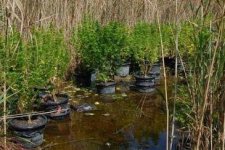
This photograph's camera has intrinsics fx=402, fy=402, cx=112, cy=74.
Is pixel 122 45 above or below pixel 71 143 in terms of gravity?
above

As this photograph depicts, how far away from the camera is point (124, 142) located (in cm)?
459

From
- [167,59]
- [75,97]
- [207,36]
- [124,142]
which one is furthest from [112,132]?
[167,59]

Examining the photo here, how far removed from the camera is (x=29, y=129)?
414cm

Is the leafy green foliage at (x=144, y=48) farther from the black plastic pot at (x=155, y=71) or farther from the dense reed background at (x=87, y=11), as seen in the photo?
the dense reed background at (x=87, y=11)

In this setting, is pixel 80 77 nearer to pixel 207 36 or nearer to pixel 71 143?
pixel 71 143

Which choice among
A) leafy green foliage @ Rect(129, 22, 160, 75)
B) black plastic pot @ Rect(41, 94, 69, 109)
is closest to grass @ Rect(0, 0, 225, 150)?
black plastic pot @ Rect(41, 94, 69, 109)

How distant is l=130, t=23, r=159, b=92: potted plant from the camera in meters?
6.97

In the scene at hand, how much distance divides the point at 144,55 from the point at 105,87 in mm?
1114

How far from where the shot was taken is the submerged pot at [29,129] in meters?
4.14

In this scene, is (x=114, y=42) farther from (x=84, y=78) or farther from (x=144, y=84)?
(x=84, y=78)

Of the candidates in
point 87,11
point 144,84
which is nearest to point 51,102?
point 144,84

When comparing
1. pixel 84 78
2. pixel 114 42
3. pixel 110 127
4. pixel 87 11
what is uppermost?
pixel 87 11

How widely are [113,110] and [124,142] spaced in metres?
1.21

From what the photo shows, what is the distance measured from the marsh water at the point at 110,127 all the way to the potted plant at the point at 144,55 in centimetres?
60
